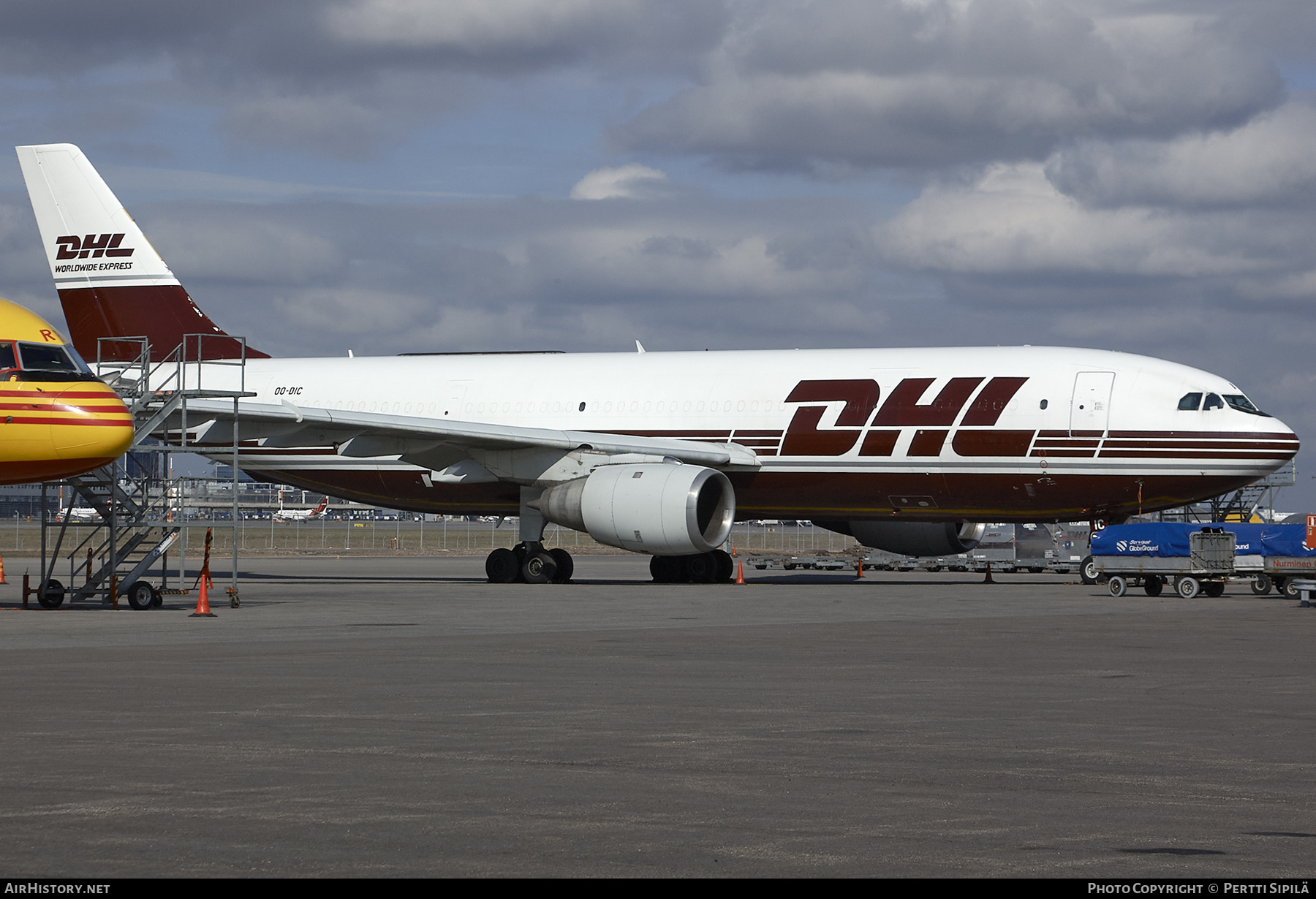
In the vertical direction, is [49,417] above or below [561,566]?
above

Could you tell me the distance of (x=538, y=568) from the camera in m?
30.7

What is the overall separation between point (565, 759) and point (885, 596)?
721 inches

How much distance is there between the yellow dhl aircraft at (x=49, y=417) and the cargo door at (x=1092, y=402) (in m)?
16.3

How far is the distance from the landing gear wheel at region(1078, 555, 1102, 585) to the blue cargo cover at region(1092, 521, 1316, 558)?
1.74 ft

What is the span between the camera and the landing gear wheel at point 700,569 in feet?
107

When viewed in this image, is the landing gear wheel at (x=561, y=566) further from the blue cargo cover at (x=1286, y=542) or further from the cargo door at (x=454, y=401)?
the blue cargo cover at (x=1286, y=542)

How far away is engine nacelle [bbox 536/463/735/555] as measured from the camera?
27.5 m

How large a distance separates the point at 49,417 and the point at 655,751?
47.7 ft

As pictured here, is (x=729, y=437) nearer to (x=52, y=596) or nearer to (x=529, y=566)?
(x=529, y=566)

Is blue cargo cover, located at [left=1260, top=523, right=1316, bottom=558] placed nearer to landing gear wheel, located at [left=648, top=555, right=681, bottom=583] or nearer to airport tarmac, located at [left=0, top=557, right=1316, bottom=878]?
Result: airport tarmac, located at [left=0, top=557, right=1316, bottom=878]

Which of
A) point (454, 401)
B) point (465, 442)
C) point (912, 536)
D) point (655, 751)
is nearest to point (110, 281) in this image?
point (454, 401)

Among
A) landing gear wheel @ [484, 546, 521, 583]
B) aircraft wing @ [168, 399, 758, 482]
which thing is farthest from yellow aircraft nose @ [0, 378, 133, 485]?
landing gear wheel @ [484, 546, 521, 583]

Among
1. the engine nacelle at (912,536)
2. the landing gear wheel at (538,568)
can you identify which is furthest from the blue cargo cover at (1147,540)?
the landing gear wheel at (538,568)
